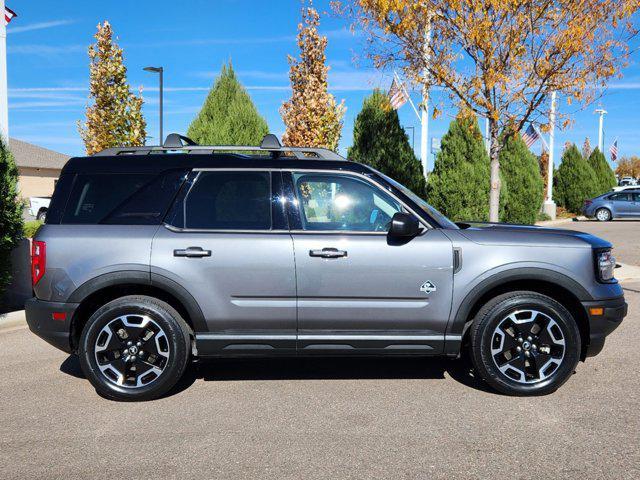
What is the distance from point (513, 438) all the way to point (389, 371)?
169 centimetres

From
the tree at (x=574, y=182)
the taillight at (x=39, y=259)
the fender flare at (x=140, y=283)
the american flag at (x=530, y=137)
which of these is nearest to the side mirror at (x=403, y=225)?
the fender flare at (x=140, y=283)

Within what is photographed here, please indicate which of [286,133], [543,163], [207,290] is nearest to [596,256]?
[207,290]

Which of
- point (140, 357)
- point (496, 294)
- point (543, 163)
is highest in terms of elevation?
point (543, 163)

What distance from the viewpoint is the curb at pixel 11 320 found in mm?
7529

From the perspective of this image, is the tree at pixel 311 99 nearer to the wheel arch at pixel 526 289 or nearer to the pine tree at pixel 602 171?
the wheel arch at pixel 526 289

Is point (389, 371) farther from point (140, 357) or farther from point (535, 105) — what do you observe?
point (535, 105)

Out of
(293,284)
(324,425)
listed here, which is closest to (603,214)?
(293,284)

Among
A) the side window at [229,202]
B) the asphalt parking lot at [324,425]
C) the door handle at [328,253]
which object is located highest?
the side window at [229,202]

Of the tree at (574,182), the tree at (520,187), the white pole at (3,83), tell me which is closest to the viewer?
the white pole at (3,83)

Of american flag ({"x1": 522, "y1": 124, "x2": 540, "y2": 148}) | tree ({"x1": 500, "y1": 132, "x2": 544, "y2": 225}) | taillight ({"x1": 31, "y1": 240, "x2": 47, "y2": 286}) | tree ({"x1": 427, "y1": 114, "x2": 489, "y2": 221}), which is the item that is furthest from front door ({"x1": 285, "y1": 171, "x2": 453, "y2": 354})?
american flag ({"x1": 522, "y1": 124, "x2": 540, "y2": 148})

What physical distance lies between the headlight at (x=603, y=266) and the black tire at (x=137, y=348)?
3.27m

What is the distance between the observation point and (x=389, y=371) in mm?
5492

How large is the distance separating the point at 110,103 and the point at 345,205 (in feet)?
53.9

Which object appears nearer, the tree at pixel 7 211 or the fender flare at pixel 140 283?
the fender flare at pixel 140 283
